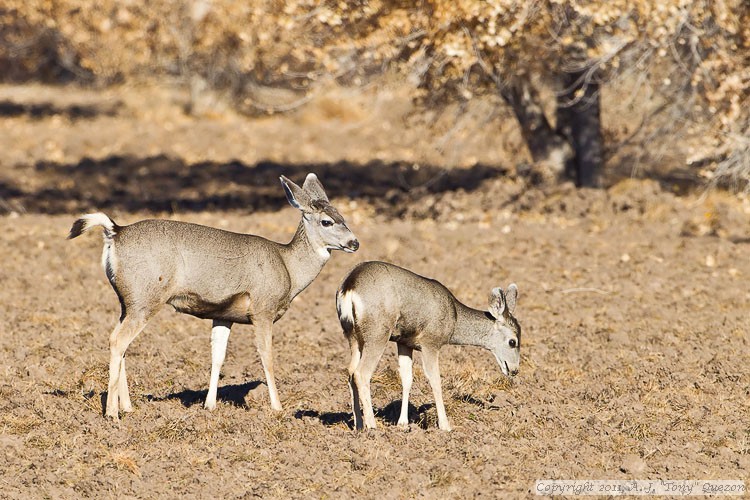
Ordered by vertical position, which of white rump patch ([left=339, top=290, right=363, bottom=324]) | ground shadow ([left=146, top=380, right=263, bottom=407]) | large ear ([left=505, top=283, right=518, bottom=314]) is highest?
white rump patch ([left=339, top=290, right=363, bottom=324])

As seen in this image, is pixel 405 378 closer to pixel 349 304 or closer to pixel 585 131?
pixel 349 304

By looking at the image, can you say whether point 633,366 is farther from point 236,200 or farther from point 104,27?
point 104,27

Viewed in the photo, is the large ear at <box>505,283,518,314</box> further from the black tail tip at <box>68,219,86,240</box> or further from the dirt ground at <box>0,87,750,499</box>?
the black tail tip at <box>68,219,86,240</box>

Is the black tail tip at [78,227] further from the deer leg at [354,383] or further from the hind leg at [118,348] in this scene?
the deer leg at [354,383]

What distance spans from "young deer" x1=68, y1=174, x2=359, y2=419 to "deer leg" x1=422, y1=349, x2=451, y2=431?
48.7 inches

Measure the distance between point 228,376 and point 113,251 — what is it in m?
2.33

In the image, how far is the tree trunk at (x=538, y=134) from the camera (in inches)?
792

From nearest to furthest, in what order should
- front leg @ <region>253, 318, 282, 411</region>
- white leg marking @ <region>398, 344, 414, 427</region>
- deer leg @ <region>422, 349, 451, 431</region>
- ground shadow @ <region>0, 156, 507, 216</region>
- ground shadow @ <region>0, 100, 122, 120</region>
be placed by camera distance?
deer leg @ <region>422, 349, 451, 431</region> → white leg marking @ <region>398, 344, 414, 427</region> → front leg @ <region>253, 318, 282, 411</region> → ground shadow @ <region>0, 156, 507, 216</region> → ground shadow @ <region>0, 100, 122, 120</region>

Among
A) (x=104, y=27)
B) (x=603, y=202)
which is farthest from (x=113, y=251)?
(x=104, y=27)

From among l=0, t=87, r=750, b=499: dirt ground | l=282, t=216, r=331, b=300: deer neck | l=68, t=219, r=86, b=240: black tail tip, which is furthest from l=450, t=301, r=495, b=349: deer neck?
l=68, t=219, r=86, b=240: black tail tip

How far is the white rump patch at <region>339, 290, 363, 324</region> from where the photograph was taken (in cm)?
845

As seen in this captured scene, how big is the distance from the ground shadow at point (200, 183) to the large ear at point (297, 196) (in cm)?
1083

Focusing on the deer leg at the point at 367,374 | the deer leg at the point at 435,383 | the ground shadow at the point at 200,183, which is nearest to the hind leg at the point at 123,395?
the deer leg at the point at 367,374

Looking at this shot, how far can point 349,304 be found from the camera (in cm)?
851
